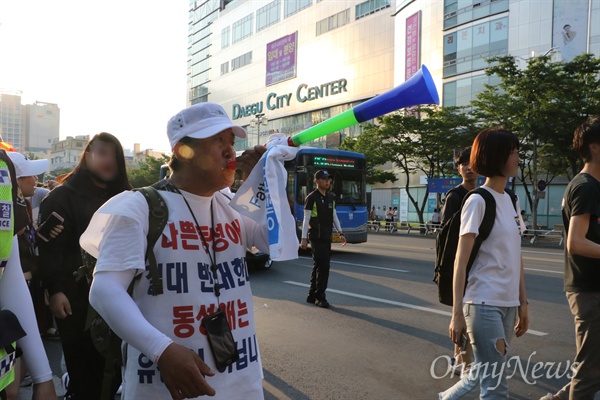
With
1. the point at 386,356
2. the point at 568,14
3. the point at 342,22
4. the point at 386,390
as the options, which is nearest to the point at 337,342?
the point at 386,356

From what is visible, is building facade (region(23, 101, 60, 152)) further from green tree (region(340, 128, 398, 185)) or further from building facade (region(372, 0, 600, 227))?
green tree (region(340, 128, 398, 185))

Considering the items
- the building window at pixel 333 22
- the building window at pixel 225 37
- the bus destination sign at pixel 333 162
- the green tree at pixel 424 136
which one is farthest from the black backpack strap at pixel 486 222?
the building window at pixel 225 37

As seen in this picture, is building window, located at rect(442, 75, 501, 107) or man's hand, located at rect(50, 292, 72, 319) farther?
building window, located at rect(442, 75, 501, 107)

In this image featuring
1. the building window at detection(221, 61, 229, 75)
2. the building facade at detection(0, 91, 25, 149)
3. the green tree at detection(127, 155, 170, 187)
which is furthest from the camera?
the building facade at detection(0, 91, 25, 149)

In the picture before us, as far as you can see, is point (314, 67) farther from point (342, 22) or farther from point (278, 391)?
point (278, 391)

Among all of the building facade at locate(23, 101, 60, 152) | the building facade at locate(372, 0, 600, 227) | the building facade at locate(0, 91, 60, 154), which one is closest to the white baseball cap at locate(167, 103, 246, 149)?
the building facade at locate(372, 0, 600, 227)

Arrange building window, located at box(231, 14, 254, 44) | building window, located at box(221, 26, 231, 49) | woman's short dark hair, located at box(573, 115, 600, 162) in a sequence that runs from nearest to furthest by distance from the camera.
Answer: woman's short dark hair, located at box(573, 115, 600, 162) < building window, located at box(231, 14, 254, 44) < building window, located at box(221, 26, 231, 49)

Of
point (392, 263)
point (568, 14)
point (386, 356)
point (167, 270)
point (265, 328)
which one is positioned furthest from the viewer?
point (568, 14)

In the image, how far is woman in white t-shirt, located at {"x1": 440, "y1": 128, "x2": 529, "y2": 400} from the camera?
Answer: 2807mm

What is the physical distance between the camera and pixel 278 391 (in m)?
4.26

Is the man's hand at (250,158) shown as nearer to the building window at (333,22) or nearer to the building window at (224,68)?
the building window at (333,22)

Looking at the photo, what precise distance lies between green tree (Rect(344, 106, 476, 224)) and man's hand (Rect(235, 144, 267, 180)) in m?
25.3

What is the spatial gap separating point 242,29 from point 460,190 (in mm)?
65588

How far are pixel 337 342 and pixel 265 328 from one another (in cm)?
106
